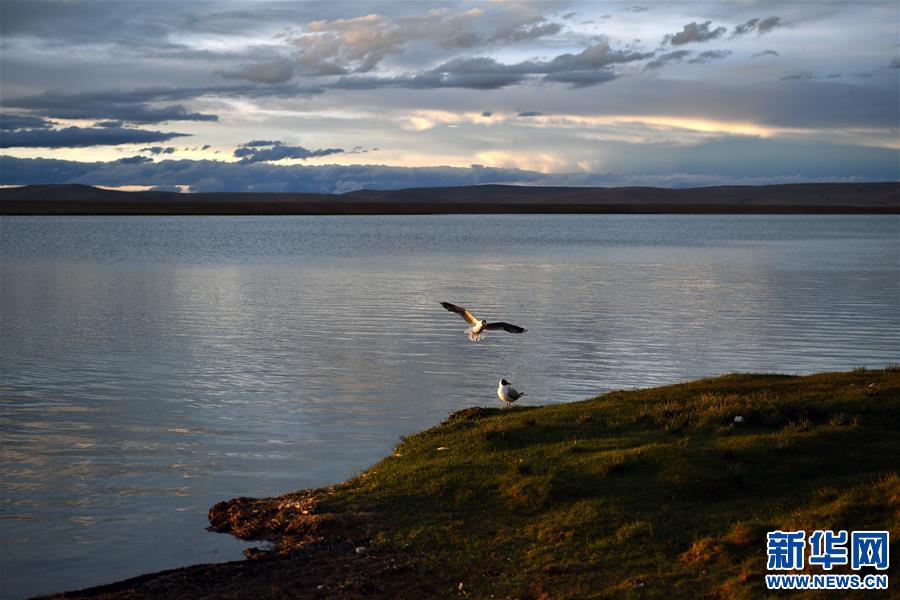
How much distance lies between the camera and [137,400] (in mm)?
27422

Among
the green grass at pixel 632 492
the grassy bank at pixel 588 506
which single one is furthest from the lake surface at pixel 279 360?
the green grass at pixel 632 492

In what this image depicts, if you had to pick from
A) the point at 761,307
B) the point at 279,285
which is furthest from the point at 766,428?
the point at 279,285

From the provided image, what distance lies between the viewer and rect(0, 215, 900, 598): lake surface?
A: 18141 mm

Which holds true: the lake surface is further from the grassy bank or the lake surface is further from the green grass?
the green grass

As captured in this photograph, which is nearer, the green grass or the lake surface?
the green grass

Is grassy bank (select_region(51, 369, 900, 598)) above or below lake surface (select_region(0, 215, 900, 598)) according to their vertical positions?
above

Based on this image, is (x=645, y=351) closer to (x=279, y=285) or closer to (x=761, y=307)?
(x=761, y=307)

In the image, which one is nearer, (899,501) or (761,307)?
(899,501)

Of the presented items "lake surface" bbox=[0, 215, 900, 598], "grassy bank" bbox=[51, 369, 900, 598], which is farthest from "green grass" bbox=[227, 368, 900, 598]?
"lake surface" bbox=[0, 215, 900, 598]

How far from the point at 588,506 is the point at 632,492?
0.87 m

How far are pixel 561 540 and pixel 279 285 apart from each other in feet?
171

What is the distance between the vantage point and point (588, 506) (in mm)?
14891

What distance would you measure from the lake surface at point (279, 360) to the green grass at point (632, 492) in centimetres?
336

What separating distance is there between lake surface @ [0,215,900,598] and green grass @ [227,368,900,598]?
3.36m
